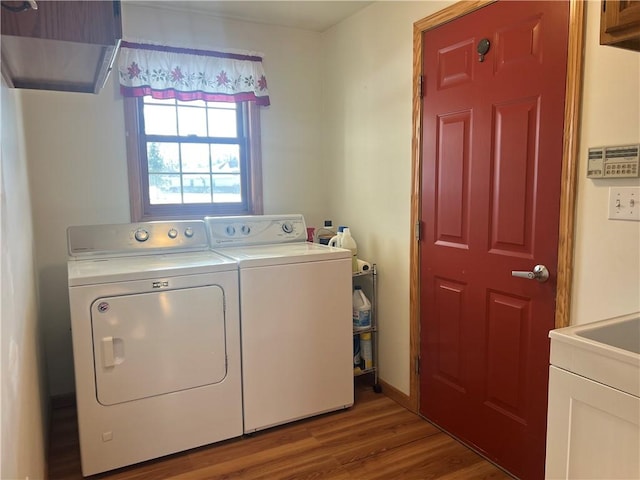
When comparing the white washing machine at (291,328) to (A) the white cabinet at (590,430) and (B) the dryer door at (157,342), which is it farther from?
(A) the white cabinet at (590,430)

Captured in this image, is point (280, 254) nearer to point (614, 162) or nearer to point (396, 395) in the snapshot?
point (396, 395)

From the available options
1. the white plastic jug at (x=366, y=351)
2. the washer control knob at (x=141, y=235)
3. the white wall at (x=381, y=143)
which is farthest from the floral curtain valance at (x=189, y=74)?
the white plastic jug at (x=366, y=351)

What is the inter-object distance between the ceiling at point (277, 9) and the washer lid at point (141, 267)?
1.48m

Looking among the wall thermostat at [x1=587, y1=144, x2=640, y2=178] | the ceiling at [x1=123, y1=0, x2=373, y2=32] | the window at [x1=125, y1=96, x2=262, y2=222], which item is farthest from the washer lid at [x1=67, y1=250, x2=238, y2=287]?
the wall thermostat at [x1=587, y1=144, x2=640, y2=178]

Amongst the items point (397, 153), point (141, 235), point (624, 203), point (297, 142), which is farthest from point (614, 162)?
point (141, 235)

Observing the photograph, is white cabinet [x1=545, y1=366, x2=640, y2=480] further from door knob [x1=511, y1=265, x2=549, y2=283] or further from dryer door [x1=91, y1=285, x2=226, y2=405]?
dryer door [x1=91, y1=285, x2=226, y2=405]

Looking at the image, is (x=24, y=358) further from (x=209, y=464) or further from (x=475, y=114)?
(x=475, y=114)

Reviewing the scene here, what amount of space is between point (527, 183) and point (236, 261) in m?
1.38

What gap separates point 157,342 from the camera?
2180 mm

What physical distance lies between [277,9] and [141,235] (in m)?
1.59

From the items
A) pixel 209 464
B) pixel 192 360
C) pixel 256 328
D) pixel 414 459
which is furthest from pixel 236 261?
pixel 414 459

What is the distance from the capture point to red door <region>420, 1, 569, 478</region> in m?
1.88

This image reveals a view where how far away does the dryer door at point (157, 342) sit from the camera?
209 cm

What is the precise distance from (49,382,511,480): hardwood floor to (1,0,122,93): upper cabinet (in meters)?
1.79
